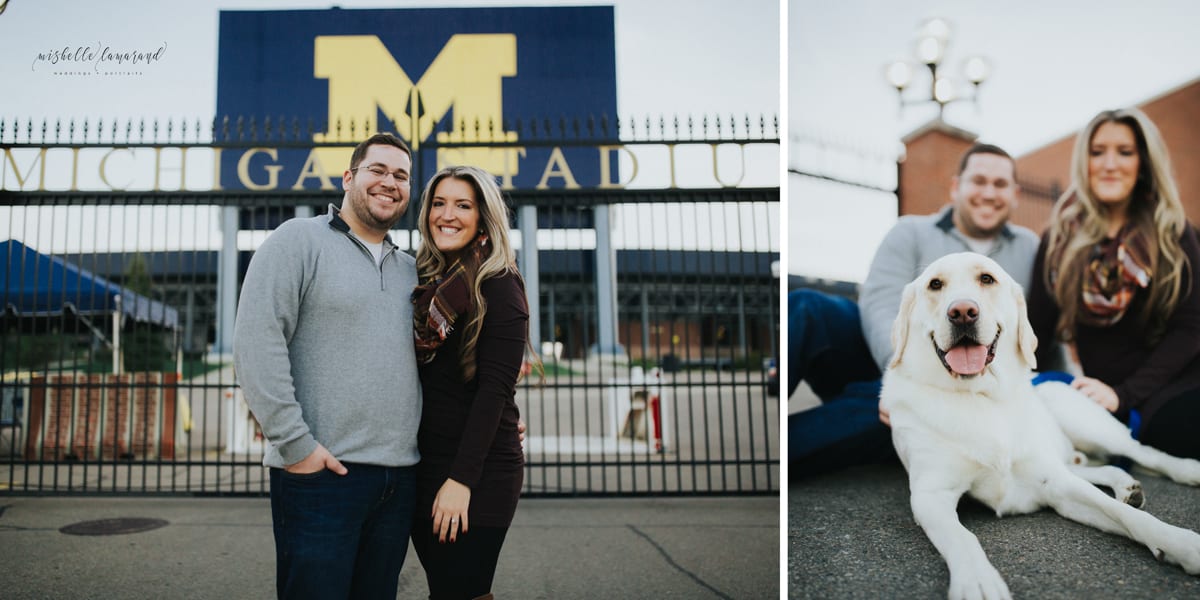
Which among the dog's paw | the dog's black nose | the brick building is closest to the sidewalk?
the dog's paw

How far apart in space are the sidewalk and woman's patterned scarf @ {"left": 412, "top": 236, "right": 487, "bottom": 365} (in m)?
2.00

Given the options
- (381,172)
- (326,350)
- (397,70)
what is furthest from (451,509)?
(397,70)

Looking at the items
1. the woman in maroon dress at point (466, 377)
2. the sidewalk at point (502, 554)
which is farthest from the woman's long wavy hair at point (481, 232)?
the sidewalk at point (502, 554)

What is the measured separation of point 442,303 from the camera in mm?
2119

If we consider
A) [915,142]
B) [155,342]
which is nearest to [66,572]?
[915,142]

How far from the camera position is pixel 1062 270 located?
2.35 metres

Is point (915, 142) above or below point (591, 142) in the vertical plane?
below

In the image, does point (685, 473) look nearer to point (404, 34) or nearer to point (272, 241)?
point (404, 34)

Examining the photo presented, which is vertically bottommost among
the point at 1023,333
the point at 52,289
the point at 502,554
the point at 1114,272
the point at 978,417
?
the point at 502,554

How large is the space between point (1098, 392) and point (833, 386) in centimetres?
82

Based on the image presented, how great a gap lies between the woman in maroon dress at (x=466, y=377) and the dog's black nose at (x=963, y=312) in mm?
1256

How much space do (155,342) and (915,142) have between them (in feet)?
34.4

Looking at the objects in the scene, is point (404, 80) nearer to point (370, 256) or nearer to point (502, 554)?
point (502, 554)

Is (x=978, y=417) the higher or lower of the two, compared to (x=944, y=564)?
higher
